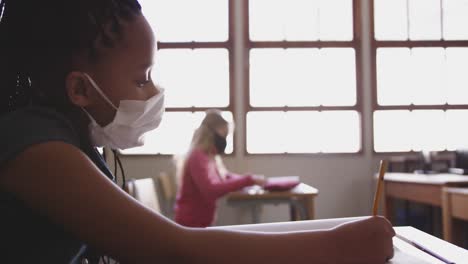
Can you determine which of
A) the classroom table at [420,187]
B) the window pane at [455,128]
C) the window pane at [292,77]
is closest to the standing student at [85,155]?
the classroom table at [420,187]

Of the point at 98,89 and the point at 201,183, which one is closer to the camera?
the point at 98,89

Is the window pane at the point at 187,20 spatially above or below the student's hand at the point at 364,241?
above

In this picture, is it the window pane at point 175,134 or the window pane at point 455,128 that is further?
the window pane at point 455,128

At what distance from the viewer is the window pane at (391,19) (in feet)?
16.2

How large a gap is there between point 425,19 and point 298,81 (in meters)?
1.54

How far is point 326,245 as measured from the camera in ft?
1.82

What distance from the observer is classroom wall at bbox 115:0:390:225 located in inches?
190

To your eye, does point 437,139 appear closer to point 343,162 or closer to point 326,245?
point 343,162

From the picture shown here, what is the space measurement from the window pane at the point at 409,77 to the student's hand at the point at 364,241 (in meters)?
4.59

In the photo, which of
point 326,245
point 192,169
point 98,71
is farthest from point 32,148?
point 192,169

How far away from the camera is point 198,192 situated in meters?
3.08

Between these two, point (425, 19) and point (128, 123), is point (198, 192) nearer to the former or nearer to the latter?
point (128, 123)

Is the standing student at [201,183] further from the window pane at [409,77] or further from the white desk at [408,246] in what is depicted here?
the window pane at [409,77]

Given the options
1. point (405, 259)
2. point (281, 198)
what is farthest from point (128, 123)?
point (281, 198)
